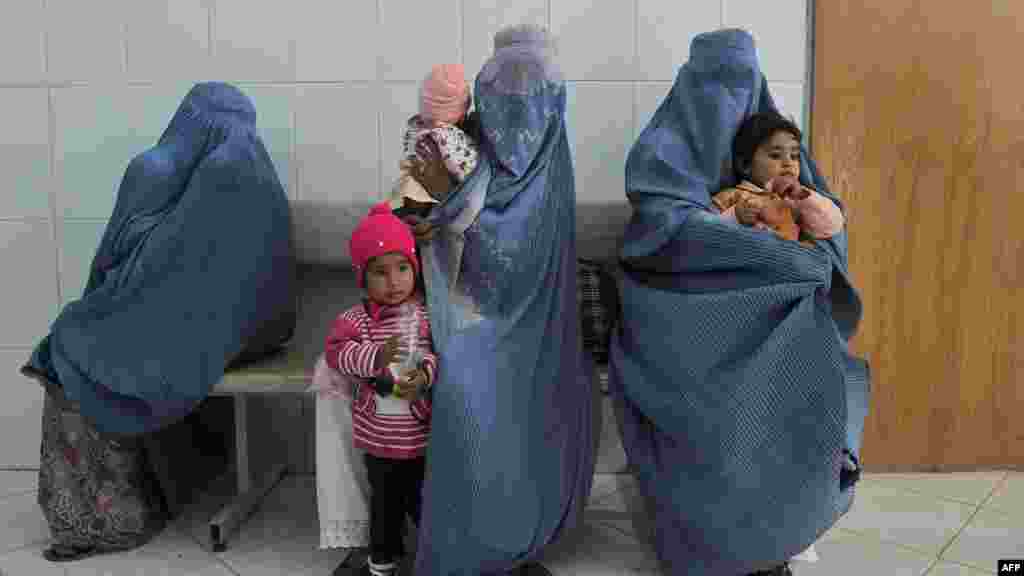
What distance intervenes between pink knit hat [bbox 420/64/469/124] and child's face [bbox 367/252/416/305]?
454 millimetres

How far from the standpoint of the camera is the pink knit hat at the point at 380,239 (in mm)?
2029

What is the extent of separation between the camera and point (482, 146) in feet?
7.54

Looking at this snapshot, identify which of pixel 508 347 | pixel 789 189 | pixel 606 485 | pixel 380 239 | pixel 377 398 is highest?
pixel 789 189

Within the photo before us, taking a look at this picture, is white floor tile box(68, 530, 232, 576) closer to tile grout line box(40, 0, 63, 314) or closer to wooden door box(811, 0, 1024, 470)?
tile grout line box(40, 0, 63, 314)

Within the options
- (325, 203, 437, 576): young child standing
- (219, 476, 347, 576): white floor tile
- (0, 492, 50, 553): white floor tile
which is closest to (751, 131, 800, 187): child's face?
(325, 203, 437, 576): young child standing

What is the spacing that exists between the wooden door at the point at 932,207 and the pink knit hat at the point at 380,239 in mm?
1427

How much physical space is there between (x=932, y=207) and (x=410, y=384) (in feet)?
→ 5.92

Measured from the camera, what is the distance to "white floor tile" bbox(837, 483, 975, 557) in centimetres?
238

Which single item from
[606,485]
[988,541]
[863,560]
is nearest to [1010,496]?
[988,541]

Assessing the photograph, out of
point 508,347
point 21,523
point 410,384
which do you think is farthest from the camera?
point 21,523

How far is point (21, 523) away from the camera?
2492 mm

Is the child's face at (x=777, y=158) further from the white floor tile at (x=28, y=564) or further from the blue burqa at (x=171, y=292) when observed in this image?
the white floor tile at (x=28, y=564)

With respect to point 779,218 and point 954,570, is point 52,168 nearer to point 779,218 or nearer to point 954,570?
point 779,218

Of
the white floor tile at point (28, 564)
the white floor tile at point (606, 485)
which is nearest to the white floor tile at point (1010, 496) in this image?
the white floor tile at point (606, 485)
